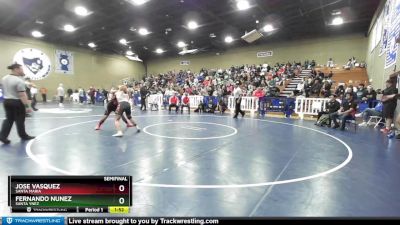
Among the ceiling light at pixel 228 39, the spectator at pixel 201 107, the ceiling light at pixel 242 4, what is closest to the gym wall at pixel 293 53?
the ceiling light at pixel 228 39

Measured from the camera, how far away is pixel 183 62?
31281 mm

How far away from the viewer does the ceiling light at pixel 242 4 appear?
13.3 meters

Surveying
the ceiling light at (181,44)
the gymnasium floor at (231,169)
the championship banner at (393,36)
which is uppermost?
the ceiling light at (181,44)

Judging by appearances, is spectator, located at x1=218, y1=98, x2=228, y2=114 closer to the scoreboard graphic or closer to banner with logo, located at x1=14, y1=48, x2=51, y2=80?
the scoreboard graphic

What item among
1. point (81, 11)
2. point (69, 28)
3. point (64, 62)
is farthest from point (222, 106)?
point (64, 62)

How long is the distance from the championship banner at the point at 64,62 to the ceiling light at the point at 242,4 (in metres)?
19.9

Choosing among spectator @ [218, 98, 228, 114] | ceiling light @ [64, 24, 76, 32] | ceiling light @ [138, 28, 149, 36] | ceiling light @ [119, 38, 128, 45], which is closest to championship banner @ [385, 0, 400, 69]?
spectator @ [218, 98, 228, 114]

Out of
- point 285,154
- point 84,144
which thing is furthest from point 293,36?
point 84,144

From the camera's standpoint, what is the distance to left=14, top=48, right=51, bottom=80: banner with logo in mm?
22034

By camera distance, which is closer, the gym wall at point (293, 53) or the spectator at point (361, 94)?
the spectator at point (361, 94)

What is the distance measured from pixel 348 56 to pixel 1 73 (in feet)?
98.2

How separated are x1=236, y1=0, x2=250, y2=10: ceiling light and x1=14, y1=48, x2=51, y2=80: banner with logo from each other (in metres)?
19.9

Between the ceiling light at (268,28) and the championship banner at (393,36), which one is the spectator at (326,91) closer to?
the championship banner at (393,36)

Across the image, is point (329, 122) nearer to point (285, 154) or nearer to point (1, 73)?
point (285, 154)
